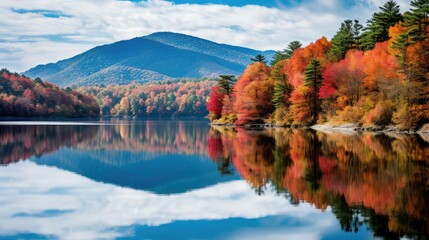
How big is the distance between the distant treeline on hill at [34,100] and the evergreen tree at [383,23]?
339 ft

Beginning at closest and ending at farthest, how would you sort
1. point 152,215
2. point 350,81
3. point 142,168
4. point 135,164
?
point 152,215 → point 142,168 → point 135,164 → point 350,81

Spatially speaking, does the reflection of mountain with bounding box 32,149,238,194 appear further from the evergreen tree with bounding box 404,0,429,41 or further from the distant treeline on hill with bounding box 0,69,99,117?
the distant treeline on hill with bounding box 0,69,99,117

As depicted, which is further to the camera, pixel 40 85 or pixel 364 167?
pixel 40 85

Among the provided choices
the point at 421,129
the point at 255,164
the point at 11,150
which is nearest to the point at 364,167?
the point at 255,164

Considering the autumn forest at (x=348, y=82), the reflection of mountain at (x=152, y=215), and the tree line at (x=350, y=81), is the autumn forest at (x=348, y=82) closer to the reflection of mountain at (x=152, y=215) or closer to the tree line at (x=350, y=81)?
the tree line at (x=350, y=81)

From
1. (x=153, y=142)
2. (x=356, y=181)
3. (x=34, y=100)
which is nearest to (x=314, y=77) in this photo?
(x=153, y=142)

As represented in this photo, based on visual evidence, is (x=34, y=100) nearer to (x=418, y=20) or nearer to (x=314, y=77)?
(x=314, y=77)

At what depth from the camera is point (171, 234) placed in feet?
42.4

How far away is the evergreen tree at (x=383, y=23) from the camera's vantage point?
72188mm

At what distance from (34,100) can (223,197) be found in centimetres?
14677

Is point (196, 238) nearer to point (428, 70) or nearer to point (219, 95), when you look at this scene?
point (428, 70)

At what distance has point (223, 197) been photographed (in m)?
18.3

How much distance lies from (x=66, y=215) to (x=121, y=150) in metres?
25.3

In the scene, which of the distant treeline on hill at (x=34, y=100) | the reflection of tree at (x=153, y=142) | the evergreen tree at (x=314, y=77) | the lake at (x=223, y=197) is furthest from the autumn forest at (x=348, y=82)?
the distant treeline on hill at (x=34, y=100)
